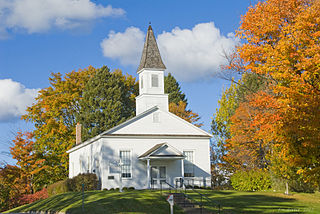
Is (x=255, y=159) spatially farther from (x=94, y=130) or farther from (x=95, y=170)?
(x=94, y=130)

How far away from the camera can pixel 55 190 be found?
1455 inches

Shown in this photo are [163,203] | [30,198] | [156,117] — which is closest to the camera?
[163,203]

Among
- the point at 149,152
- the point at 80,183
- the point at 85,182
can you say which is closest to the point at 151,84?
the point at 149,152

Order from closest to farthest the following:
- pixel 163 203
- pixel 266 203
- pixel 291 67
Result: pixel 291 67 → pixel 163 203 → pixel 266 203

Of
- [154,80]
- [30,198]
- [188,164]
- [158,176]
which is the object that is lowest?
[30,198]

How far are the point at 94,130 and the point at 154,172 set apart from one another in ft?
63.4

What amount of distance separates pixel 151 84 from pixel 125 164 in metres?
8.53

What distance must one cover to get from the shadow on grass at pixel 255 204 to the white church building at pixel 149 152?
6.80 m

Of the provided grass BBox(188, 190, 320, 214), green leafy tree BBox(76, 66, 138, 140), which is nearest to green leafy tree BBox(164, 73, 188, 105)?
green leafy tree BBox(76, 66, 138, 140)

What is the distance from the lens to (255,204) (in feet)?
80.0

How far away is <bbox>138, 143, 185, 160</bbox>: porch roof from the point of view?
32781 mm

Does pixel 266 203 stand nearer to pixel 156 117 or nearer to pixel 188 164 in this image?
pixel 188 164

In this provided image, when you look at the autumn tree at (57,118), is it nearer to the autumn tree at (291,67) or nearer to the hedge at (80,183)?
the hedge at (80,183)

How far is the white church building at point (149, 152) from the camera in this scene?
111ft
